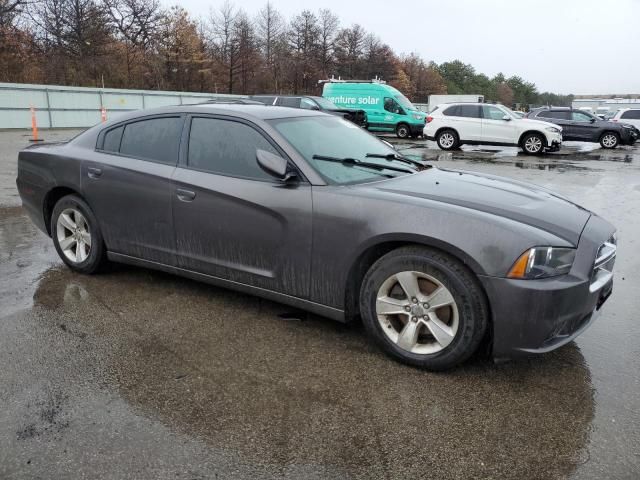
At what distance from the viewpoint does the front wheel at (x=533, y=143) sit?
17422 millimetres

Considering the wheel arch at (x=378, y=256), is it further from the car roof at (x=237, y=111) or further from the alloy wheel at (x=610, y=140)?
the alloy wheel at (x=610, y=140)

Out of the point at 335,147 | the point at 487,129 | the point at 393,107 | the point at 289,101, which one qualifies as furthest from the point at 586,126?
the point at 335,147

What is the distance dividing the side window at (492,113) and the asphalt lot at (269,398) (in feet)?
48.6

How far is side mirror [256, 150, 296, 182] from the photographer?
11.3 ft

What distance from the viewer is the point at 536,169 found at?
13.4 meters

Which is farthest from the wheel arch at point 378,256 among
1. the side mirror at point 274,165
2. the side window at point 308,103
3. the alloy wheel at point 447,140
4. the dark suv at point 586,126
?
the dark suv at point 586,126

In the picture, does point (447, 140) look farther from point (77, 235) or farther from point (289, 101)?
point (77, 235)

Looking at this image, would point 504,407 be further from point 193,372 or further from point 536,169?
point 536,169

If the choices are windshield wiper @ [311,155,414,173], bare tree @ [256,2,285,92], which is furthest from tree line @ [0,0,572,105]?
windshield wiper @ [311,155,414,173]

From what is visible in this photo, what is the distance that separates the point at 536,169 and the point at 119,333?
40.0 ft

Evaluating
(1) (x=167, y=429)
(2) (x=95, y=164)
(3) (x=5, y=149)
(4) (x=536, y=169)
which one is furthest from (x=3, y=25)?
(1) (x=167, y=429)

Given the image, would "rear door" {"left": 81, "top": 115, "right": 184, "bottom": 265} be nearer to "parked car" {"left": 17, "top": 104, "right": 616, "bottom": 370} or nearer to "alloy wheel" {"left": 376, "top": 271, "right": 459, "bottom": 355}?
"parked car" {"left": 17, "top": 104, "right": 616, "bottom": 370}

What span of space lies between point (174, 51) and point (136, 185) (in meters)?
52.0

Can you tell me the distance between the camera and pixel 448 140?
18.8 m
